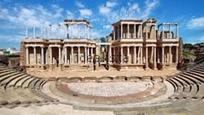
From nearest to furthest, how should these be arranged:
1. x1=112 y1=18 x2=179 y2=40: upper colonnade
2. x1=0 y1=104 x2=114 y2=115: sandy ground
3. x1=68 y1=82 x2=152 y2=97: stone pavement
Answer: x1=0 y1=104 x2=114 y2=115: sandy ground < x1=68 y1=82 x2=152 y2=97: stone pavement < x1=112 y1=18 x2=179 y2=40: upper colonnade

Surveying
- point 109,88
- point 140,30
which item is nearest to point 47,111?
point 109,88

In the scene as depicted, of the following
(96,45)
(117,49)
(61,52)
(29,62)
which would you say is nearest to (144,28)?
(117,49)

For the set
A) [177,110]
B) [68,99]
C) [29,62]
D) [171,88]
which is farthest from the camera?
[29,62]

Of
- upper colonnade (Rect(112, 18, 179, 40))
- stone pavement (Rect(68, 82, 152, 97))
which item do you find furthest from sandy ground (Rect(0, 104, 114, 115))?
upper colonnade (Rect(112, 18, 179, 40))

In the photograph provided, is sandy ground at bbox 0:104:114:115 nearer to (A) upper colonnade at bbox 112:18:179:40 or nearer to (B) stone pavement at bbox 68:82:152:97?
(B) stone pavement at bbox 68:82:152:97

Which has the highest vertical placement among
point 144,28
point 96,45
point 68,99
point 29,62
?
point 144,28

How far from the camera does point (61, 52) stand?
41688mm

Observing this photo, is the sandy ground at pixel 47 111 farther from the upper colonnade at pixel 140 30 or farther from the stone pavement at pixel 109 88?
the upper colonnade at pixel 140 30

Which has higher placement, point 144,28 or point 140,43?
point 144,28

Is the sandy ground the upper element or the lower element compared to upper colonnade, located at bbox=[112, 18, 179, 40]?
lower

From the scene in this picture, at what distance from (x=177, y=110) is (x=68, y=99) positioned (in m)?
9.08

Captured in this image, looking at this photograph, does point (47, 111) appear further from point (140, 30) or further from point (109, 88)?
point (140, 30)

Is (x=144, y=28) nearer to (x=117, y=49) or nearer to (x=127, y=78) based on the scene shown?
(x=117, y=49)

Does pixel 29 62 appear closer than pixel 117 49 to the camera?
Yes
